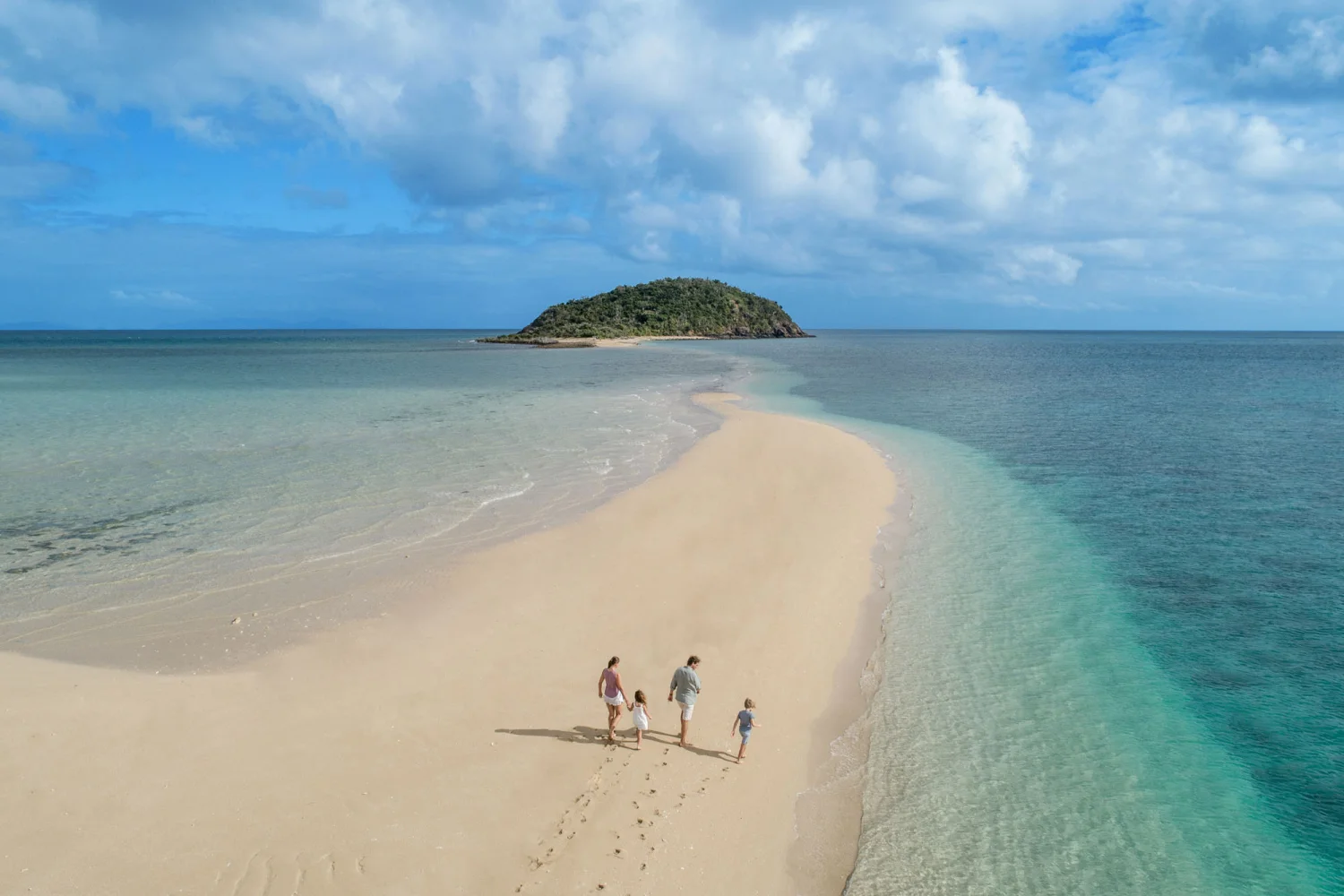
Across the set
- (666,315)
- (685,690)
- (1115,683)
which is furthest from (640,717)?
(666,315)

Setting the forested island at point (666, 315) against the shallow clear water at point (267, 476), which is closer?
the shallow clear water at point (267, 476)

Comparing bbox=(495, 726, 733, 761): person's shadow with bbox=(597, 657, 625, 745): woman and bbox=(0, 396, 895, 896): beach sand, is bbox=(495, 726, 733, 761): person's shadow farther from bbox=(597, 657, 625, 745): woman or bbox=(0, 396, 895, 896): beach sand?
bbox=(597, 657, 625, 745): woman

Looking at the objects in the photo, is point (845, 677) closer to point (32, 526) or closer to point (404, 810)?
point (404, 810)

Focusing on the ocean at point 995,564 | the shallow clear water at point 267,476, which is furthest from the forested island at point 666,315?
the ocean at point 995,564

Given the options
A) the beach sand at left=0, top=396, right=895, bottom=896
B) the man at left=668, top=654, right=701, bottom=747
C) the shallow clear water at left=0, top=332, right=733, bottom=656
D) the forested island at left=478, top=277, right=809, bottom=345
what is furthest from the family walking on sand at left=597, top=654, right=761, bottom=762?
the forested island at left=478, top=277, right=809, bottom=345

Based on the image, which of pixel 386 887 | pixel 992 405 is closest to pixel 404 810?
pixel 386 887

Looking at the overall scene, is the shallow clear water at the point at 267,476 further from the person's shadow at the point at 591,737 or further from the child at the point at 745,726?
the child at the point at 745,726
